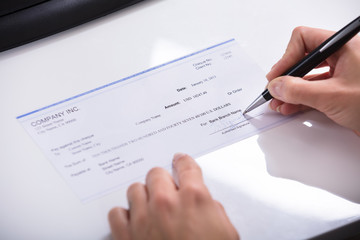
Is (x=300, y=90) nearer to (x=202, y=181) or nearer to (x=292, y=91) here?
(x=292, y=91)

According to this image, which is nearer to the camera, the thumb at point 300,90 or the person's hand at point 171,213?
the person's hand at point 171,213

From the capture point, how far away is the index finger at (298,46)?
1.94 feet

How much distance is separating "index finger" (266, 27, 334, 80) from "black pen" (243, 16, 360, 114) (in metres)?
0.02

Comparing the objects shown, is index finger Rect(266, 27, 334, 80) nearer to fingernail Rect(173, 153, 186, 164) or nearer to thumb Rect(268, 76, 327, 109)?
thumb Rect(268, 76, 327, 109)

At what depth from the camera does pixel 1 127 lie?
0.58m

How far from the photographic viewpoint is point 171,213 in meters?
0.44

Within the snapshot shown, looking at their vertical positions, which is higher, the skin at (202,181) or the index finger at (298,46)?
the index finger at (298,46)

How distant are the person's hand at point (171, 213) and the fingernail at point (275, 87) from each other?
0.18 metres

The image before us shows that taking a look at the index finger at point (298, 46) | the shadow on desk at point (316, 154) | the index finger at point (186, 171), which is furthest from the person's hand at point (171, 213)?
the index finger at point (298, 46)

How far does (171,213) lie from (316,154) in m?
0.24

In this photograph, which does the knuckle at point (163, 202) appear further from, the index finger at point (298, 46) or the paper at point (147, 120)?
the index finger at point (298, 46)

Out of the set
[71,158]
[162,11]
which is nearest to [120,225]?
[71,158]

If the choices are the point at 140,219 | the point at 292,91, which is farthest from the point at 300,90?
the point at 140,219

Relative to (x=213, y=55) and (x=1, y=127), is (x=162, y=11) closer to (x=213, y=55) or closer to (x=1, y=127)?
(x=213, y=55)
